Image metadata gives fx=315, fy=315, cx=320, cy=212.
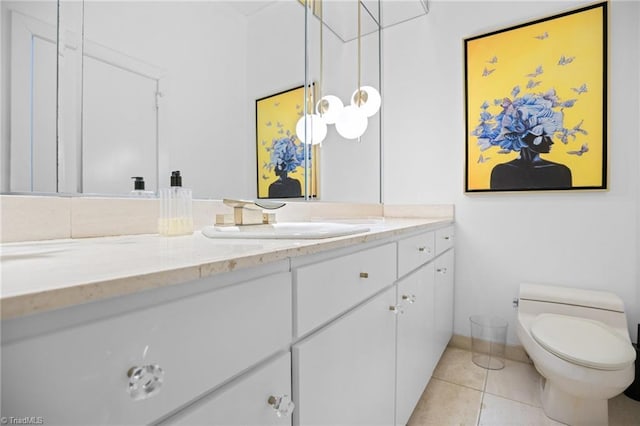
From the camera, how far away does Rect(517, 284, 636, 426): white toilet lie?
4.00ft

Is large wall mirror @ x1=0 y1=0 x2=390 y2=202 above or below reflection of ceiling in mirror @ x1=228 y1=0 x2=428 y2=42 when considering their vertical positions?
below

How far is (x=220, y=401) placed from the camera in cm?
47

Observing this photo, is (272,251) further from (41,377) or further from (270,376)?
(41,377)

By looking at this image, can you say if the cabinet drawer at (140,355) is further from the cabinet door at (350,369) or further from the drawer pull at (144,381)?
the cabinet door at (350,369)

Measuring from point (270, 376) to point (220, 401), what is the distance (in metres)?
0.12

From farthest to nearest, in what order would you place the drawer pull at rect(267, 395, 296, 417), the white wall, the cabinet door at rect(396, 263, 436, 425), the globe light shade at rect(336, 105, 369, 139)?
the globe light shade at rect(336, 105, 369, 139)
the white wall
the cabinet door at rect(396, 263, 436, 425)
the drawer pull at rect(267, 395, 296, 417)

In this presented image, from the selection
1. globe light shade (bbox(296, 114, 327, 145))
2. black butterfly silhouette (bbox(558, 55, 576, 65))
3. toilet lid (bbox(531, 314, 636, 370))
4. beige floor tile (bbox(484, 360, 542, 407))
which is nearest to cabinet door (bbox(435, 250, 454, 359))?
beige floor tile (bbox(484, 360, 542, 407))

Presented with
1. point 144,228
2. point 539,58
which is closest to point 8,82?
point 144,228

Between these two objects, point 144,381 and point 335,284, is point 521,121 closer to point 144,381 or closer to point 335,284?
point 335,284

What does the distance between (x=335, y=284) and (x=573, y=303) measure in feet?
5.22

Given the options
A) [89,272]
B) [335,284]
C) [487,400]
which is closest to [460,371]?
[487,400]

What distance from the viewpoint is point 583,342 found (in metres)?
1.34

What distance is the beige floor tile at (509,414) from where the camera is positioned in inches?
55.1

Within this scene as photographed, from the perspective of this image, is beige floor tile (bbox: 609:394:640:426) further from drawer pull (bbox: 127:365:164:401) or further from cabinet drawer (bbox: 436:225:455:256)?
drawer pull (bbox: 127:365:164:401)
